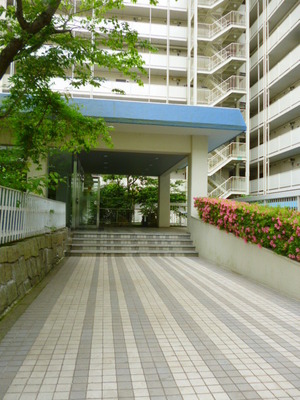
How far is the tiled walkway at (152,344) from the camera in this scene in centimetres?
269

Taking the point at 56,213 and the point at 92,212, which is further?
the point at 92,212

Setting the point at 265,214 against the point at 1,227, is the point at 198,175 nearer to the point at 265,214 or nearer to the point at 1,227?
the point at 265,214

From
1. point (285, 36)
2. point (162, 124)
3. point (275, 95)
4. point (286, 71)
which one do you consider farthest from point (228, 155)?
point (162, 124)

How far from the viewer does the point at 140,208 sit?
21609 mm

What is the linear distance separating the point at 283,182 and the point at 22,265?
18450 millimetres

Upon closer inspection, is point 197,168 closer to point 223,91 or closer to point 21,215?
point 21,215

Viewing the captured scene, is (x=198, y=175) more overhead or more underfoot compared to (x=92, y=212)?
more overhead

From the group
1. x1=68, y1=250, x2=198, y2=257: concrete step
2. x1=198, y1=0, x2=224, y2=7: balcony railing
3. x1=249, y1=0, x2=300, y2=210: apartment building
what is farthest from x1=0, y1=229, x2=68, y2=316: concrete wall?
x1=198, y1=0, x2=224, y2=7: balcony railing

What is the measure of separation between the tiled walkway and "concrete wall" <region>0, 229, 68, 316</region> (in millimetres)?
332

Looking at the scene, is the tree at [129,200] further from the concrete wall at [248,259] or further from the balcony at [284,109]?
the concrete wall at [248,259]

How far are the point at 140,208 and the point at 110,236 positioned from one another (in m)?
9.88

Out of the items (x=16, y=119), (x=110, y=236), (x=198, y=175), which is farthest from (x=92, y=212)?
(x=16, y=119)

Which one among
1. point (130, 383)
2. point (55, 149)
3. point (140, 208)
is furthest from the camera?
point (140, 208)

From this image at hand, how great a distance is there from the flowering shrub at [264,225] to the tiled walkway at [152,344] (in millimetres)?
903
